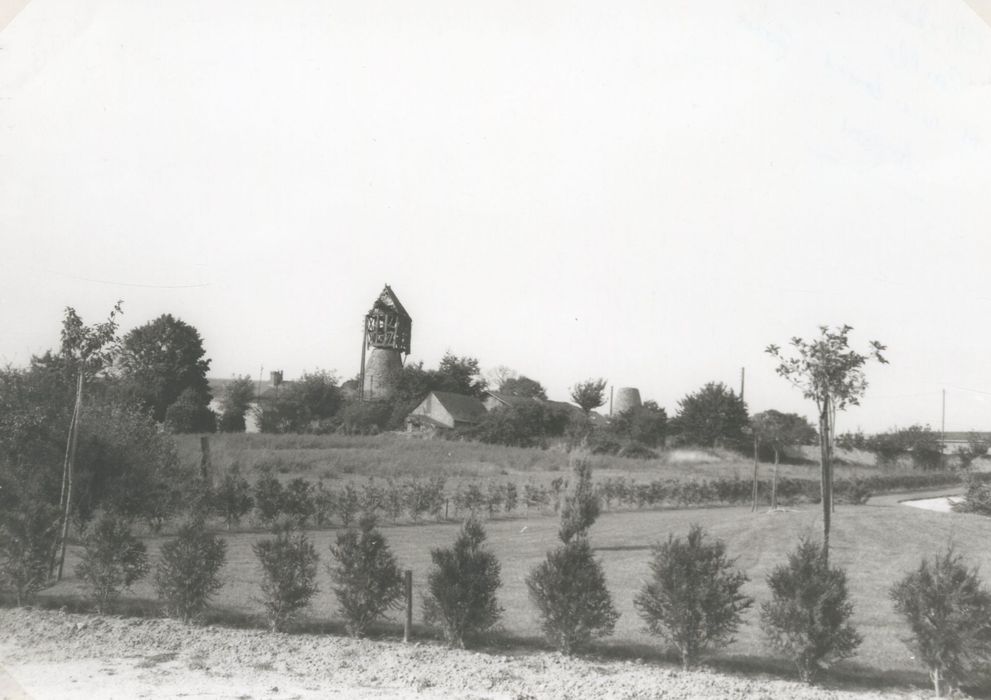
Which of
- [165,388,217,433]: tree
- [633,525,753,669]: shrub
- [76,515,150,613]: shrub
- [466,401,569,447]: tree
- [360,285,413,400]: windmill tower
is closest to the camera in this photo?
[633,525,753,669]: shrub

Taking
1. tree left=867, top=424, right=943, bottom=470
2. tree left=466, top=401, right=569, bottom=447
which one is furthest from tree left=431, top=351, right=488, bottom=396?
tree left=867, top=424, right=943, bottom=470

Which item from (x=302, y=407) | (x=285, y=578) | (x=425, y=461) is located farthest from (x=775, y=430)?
(x=302, y=407)

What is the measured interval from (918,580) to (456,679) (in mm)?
5449

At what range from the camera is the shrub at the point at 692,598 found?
29.6 feet

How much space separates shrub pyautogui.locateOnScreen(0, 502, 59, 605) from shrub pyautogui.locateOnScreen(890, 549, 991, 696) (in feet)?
39.8

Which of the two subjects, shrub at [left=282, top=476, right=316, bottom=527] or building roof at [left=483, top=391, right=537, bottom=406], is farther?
building roof at [left=483, top=391, right=537, bottom=406]

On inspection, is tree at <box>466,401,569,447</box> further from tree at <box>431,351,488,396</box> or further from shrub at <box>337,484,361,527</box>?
shrub at <box>337,484,361,527</box>

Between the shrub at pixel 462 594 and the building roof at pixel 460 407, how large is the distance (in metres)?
48.3

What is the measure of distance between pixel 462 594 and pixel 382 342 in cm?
5764

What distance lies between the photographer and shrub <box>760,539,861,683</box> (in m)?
8.70

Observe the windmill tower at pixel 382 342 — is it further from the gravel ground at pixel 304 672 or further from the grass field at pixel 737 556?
the gravel ground at pixel 304 672

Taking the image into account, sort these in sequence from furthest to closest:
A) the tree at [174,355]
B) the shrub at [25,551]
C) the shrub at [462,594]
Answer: the tree at [174,355]
the shrub at [25,551]
the shrub at [462,594]

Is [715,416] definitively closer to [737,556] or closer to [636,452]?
[636,452]

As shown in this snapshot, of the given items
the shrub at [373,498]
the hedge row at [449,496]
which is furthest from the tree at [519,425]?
the shrub at [373,498]
